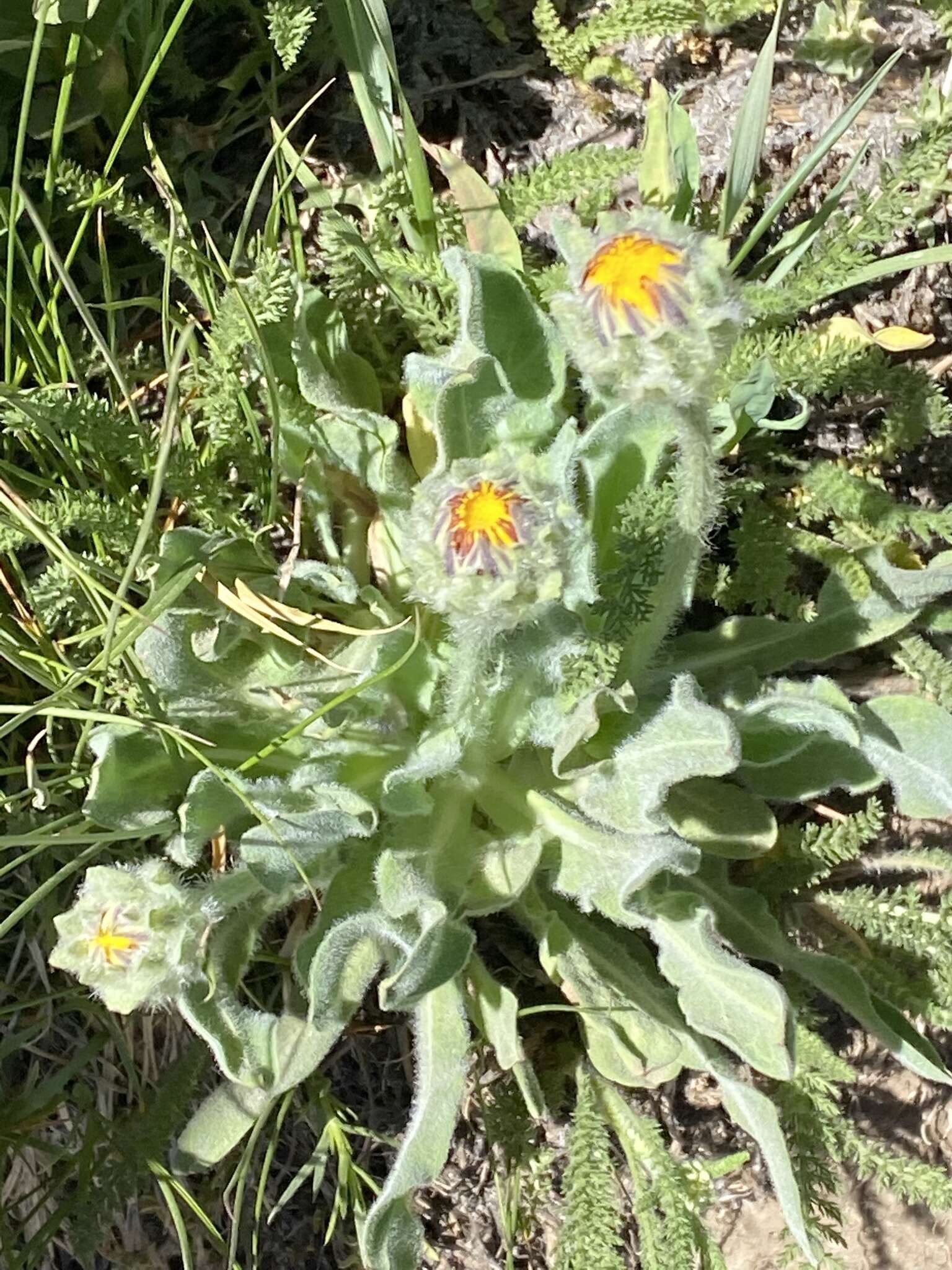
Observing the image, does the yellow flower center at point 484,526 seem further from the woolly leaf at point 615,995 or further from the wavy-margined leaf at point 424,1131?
the woolly leaf at point 615,995

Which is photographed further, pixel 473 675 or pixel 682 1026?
pixel 682 1026

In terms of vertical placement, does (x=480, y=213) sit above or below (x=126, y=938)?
above

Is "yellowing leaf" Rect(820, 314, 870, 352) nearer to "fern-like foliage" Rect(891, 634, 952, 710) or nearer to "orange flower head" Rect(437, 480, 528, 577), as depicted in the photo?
"fern-like foliage" Rect(891, 634, 952, 710)

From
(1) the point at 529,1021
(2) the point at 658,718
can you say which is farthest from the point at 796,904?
(2) the point at 658,718

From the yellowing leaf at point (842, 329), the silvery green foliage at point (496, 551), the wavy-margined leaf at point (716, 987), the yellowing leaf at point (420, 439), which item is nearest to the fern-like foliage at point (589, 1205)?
the wavy-margined leaf at point (716, 987)

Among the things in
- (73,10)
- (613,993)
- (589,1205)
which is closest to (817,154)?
(73,10)

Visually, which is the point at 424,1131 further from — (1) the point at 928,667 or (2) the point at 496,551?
(1) the point at 928,667

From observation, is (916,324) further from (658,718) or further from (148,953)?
(148,953)

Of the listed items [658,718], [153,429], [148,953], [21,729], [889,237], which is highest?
[889,237]
